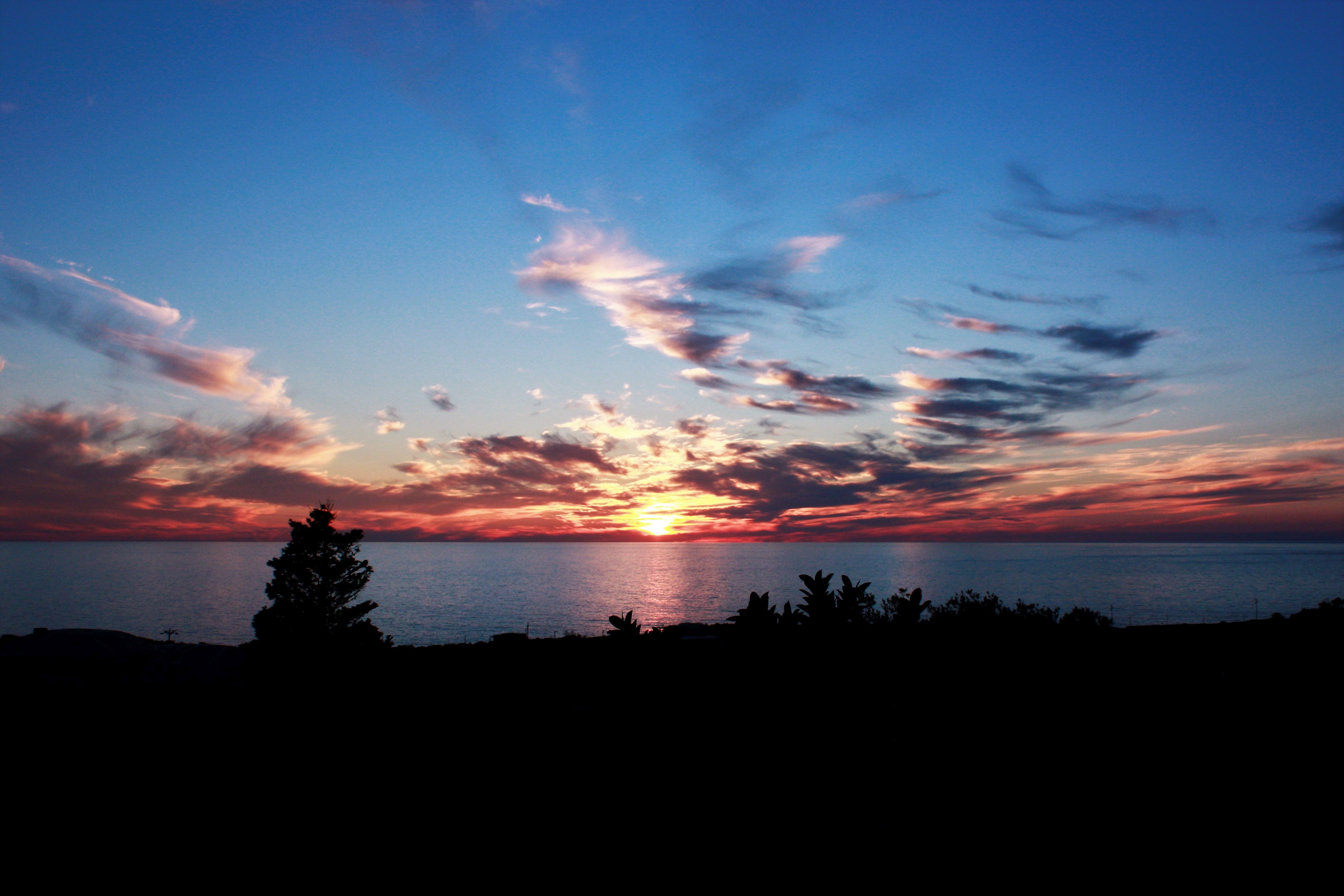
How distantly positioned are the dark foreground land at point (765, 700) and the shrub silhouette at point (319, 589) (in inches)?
263

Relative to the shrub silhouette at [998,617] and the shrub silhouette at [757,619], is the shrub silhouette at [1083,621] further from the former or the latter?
the shrub silhouette at [757,619]

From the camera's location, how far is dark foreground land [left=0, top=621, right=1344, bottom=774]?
27.2ft

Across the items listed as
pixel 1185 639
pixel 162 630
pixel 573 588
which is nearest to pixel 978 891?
pixel 1185 639

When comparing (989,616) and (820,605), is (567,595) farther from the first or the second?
(820,605)

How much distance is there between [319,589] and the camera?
130 ft

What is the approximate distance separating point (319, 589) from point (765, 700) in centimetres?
3918

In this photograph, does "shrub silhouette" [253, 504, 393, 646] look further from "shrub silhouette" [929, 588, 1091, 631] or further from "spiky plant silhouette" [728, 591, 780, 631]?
"spiky plant silhouette" [728, 591, 780, 631]

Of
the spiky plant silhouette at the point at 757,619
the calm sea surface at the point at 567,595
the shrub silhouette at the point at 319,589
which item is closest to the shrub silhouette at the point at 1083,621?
the calm sea surface at the point at 567,595

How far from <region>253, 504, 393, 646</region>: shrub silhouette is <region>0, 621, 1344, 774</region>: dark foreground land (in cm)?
669

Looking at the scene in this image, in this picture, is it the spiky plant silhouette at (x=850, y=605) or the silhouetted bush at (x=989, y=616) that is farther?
the silhouetted bush at (x=989, y=616)

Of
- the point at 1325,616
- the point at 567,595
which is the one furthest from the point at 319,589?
the point at 567,595

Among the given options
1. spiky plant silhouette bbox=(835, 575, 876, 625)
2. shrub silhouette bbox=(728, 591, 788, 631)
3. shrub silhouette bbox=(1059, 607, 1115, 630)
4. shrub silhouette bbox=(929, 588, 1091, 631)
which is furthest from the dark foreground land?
shrub silhouette bbox=(929, 588, 1091, 631)

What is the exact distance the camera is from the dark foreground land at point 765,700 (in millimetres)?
8305

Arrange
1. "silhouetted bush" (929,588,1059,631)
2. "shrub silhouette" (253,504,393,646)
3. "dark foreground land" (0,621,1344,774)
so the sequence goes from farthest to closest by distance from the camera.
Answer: "shrub silhouette" (253,504,393,646)
"silhouetted bush" (929,588,1059,631)
"dark foreground land" (0,621,1344,774)
